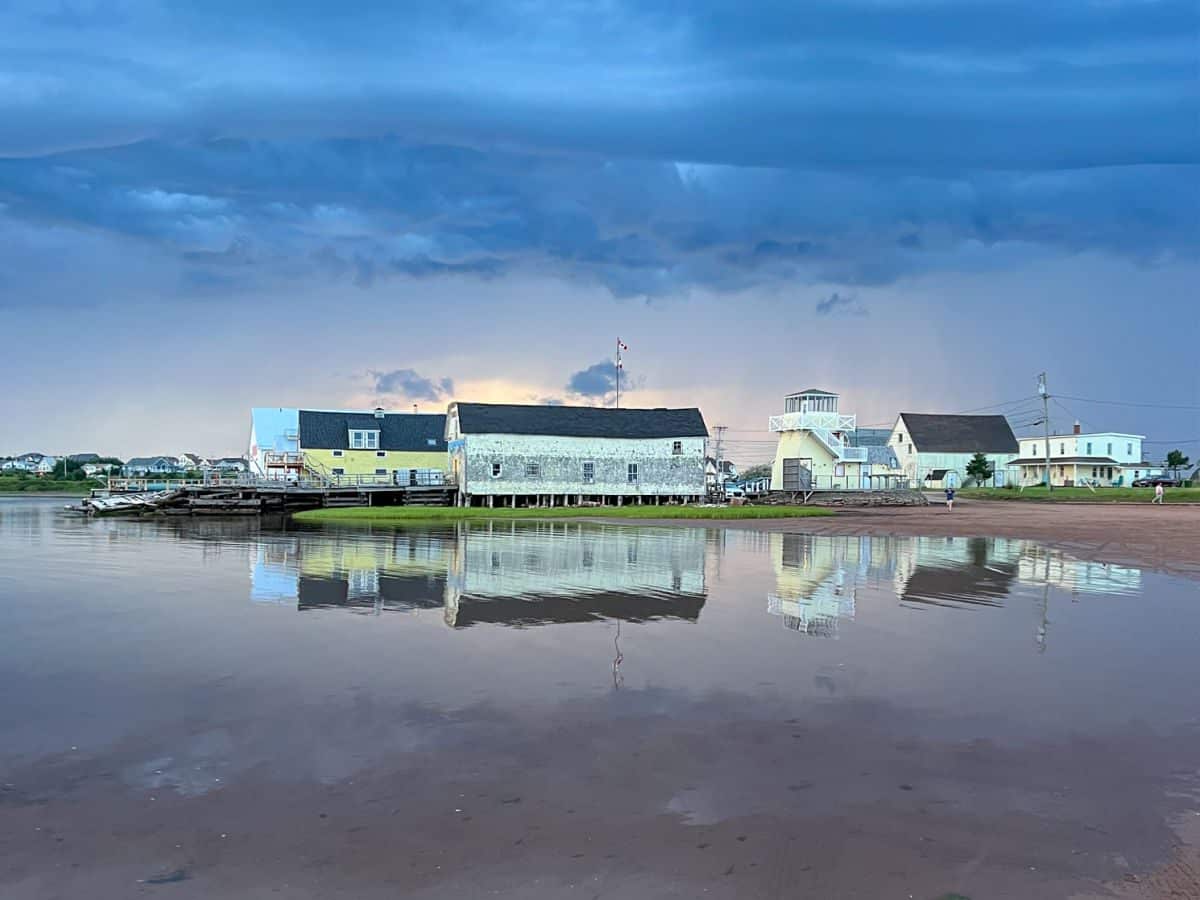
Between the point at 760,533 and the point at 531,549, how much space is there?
1372cm

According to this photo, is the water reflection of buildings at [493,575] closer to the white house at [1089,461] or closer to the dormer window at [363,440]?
the dormer window at [363,440]

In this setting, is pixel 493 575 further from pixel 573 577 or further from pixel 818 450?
pixel 818 450

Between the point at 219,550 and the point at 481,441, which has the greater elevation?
the point at 481,441

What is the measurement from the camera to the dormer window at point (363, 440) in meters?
71.4

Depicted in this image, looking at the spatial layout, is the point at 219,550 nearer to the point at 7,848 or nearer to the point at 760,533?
the point at 760,533

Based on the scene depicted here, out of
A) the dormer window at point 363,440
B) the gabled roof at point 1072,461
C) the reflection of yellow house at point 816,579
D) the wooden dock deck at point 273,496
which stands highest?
the dormer window at point 363,440

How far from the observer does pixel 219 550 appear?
3053 cm

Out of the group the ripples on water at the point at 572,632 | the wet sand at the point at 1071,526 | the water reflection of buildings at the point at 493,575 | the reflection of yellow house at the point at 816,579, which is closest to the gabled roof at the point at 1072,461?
the wet sand at the point at 1071,526

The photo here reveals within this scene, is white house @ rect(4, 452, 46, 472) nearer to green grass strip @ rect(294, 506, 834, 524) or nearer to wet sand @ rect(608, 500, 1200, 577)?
green grass strip @ rect(294, 506, 834, 524)

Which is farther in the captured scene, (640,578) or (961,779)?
(640,578)

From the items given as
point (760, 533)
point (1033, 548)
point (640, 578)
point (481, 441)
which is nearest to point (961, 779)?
point (640, 578)

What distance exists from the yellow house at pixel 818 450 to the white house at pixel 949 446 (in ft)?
75.1

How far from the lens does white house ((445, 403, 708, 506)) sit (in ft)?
202

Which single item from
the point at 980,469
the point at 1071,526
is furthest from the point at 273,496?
the point at 980,469
